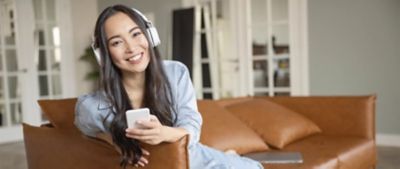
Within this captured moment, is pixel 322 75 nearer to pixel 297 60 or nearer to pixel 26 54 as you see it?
pixel 297 60

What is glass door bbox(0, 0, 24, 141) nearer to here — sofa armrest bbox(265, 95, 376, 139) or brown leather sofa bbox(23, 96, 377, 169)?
brown leather sofa bbox(23, 96, 377, 169)

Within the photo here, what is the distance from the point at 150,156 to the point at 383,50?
3471 mm

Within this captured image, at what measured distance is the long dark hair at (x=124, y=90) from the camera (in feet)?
3.80

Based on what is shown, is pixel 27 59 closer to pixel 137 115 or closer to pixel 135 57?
pixel 135 57

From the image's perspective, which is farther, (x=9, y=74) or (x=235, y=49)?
(x=9, y=74)

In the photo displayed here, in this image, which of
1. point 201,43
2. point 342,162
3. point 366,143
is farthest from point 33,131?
point 201,43

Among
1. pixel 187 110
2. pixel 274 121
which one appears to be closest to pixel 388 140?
pixel 274 121

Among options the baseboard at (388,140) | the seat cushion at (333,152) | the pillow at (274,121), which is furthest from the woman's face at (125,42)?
the baseboard at (388,140)

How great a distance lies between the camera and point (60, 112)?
5.46 feet

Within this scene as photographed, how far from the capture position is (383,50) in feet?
13.0

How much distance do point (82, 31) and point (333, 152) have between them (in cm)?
498

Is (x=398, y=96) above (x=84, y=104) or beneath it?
Answer: beneath

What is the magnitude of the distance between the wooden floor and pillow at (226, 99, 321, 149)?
44.3 inches

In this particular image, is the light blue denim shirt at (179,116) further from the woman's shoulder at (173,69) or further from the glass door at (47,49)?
the glass door at (47,49)
